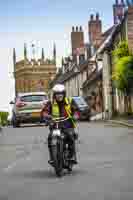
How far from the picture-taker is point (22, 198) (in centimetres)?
1032

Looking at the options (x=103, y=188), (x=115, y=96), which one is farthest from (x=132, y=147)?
(x=115, y=96)

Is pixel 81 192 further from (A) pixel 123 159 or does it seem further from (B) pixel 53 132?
(A) pixel 123 159

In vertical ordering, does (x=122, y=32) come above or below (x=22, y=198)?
above

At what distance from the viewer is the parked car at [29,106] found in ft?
119

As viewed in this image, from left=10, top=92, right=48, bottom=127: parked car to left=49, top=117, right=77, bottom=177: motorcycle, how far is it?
21.9 m

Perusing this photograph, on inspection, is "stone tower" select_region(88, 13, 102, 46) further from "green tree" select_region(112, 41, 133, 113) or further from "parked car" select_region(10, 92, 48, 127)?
"parked car" select_region(10, 92, 48, 127)

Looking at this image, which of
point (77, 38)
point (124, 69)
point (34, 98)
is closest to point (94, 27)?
point (77, 38)

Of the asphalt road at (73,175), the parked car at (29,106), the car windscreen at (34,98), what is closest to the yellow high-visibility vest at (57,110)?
the asphalt road at (73,175)

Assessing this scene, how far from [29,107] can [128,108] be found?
28.5 meters

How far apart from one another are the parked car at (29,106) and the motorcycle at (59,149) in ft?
72.0

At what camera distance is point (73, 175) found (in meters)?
13.8

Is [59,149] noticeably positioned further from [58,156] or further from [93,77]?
[93,77]

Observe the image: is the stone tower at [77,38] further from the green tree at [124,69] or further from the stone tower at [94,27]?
the green tree at [124,69]

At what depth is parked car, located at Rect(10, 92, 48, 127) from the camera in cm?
3631
